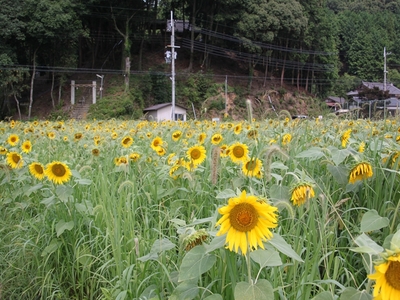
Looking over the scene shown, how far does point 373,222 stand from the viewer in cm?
85

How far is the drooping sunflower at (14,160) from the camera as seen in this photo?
1.93 metres

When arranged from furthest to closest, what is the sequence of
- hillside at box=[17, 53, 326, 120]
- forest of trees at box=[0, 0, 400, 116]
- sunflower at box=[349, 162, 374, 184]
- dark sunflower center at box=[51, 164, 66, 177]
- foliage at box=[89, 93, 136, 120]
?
hillside at box=[17, 53, 326, 120]
forest of trees at box=[0, 0, 400, 116]
foliage at box=[89, 93, 136, 120]
dark sunflower center at box=[51, 164, 66, 177]
sunflower at box=[349, 162, 374, 184]

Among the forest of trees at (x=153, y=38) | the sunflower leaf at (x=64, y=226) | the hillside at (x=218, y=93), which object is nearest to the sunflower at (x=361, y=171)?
the sunflower leaf at (x=64, y=226)

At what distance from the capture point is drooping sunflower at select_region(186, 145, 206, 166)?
5.57 feet

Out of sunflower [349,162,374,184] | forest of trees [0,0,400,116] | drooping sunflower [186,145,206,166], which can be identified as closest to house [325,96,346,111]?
forest of trees [0,0,400,116]

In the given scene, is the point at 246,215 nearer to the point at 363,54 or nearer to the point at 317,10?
the point at 317,10

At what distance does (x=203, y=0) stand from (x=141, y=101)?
9.53 m

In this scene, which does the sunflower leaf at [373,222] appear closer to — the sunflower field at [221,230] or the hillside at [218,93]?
the sunflower field at [221,230]

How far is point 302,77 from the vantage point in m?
31.4

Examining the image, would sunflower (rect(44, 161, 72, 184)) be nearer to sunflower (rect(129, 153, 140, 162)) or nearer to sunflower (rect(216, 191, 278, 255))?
sunflower (rect(129, 153, 140, 162))

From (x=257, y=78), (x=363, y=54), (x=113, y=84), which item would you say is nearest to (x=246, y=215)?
(x=113, y=84)

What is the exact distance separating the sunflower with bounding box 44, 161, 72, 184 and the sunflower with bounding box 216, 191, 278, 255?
102 centimetres

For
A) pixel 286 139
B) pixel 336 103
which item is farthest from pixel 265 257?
pixel 336 103

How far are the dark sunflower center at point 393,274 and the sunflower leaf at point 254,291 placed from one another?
0.21 metres
